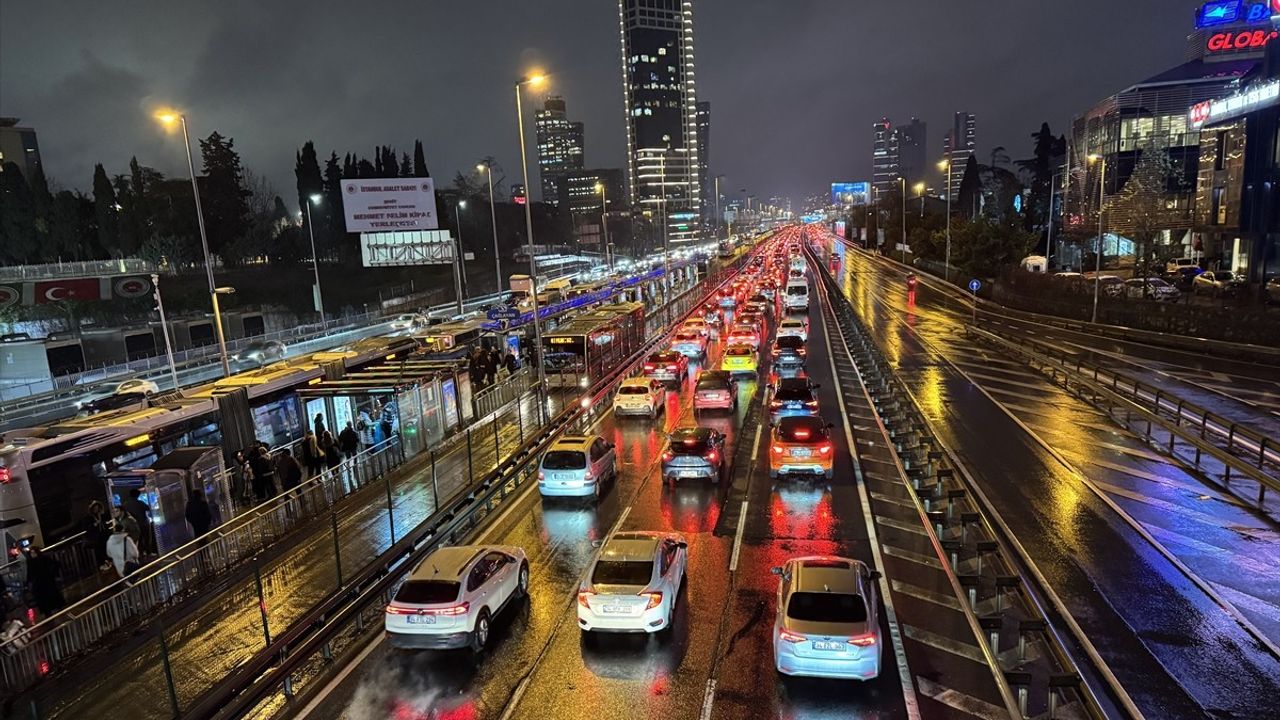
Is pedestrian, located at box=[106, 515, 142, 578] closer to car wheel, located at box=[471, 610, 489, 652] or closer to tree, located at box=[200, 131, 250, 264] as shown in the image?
car wheel, located at box=[471, 610, 489, 652]

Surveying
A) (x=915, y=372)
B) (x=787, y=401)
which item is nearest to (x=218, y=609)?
(x=787, y=401)

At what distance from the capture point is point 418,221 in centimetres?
5191

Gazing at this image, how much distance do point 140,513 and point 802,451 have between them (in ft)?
50.1

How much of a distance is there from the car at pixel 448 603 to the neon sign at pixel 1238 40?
7138 centimetres

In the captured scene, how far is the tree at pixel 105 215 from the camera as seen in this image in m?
74.8

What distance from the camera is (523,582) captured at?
43.7 feet

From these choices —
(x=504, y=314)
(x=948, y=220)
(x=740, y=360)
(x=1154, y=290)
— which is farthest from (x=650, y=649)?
(x=948, y=220)

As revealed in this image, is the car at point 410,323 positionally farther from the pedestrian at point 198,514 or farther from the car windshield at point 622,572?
the car windshield at point 622,572

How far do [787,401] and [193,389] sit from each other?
18.3m

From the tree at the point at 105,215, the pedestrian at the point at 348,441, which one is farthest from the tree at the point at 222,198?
the pedestrian at the point at 348,441

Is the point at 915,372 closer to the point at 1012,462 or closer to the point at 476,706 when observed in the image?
the point at 1012,462

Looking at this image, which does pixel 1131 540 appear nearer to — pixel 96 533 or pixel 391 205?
pixel 96 533

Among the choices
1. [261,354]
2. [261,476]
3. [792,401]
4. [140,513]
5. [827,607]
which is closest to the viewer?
[827,607]

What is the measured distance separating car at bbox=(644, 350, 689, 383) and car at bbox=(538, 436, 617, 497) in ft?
46.8
